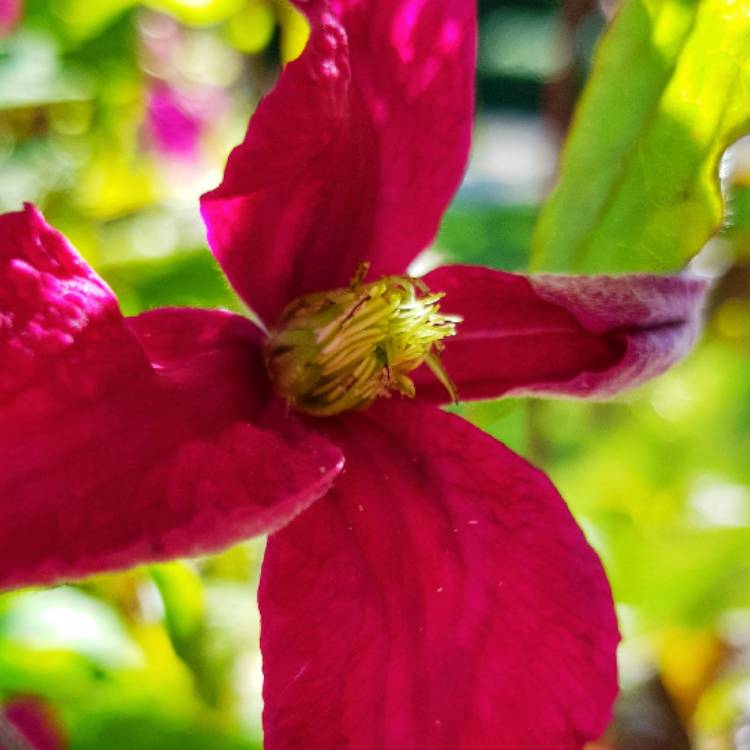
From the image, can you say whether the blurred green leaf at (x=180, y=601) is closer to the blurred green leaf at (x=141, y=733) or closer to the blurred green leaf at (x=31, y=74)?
the blurred green leaf at (x=141, y=733)

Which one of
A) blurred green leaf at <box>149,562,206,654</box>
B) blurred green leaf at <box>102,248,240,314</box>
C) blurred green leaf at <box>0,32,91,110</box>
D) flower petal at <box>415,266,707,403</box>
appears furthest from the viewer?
blurred green leaf at <box>102,248,240,314</box>

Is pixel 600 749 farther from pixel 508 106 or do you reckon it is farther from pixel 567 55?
pixel 508 106

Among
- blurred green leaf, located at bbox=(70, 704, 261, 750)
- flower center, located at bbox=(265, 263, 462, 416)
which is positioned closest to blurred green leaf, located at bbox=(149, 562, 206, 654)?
blurred green leaf, located at bbox=(70, 704, 261, 750)

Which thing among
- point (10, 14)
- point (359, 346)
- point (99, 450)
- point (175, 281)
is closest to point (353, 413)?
point (359, 346)

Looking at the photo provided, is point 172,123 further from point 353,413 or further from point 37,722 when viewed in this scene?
point 353,413

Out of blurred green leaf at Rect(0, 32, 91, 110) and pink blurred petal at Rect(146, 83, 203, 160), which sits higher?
blurred green leaf at Rect(0, 32, 91, 110)

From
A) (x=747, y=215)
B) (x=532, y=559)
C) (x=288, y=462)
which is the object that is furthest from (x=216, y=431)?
(x=747, y=215)

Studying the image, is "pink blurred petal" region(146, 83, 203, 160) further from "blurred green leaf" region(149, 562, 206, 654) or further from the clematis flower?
the clematis flower
